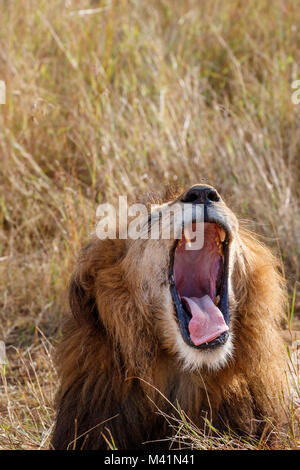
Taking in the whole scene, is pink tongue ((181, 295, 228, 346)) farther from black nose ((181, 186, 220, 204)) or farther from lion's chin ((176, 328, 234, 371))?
black nose ((181, 186, 220, 204))

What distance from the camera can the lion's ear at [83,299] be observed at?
3.23 meters

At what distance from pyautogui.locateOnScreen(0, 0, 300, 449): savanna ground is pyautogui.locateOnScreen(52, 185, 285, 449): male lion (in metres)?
0.83

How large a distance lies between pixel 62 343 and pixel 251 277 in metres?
0.83

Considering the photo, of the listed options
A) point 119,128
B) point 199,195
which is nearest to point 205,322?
point 199,195

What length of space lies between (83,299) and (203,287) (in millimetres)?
597

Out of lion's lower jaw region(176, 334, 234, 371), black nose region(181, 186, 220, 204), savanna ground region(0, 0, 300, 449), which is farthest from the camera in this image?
savanna ground region(0, 0, 300, 449)

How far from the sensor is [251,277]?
10.8ft

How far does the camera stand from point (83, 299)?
3.25m

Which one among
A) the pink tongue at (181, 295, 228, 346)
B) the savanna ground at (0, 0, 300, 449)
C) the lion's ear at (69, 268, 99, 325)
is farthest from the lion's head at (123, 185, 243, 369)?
the savanna ground at (0, 0, 300, 449)

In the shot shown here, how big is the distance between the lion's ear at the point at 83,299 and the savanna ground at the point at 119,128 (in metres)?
0.93

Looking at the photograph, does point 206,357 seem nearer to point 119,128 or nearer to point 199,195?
point 199,195

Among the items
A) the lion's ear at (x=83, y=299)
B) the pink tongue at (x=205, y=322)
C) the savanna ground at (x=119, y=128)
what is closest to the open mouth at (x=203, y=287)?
the pink tongue at (x=205, y=322)

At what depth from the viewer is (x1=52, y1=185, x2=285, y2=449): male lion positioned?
3.06 meters
